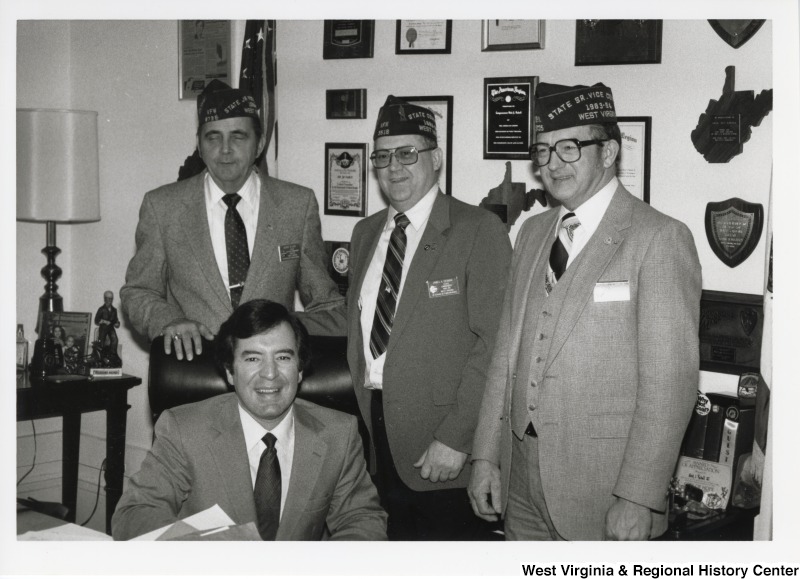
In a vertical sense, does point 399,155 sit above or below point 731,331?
above

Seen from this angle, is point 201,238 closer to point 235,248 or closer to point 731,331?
point 235,248

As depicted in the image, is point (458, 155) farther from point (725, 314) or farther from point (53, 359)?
point (53, 359)

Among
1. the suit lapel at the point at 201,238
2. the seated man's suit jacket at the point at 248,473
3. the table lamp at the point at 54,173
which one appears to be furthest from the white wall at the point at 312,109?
the seated man's suit jacket at the point at 248,473

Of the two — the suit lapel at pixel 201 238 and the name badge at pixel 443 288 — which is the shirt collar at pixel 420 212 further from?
the suit lapel at pixel 201 238

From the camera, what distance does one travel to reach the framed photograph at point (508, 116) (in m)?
3.19

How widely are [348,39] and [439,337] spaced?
1.50 metres

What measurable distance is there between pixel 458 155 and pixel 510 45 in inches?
17.3

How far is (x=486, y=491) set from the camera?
2.39m

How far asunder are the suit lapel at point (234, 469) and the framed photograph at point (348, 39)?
178 cm

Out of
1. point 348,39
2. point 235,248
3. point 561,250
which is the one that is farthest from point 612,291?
point 348,39

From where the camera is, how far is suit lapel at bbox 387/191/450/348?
267cm

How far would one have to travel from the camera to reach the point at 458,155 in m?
3.38

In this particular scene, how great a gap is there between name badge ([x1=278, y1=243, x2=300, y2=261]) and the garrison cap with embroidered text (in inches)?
40.6

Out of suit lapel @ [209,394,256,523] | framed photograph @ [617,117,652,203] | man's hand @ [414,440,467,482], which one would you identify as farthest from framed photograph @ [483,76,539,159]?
suit lapel @ [209,394,256,523]
